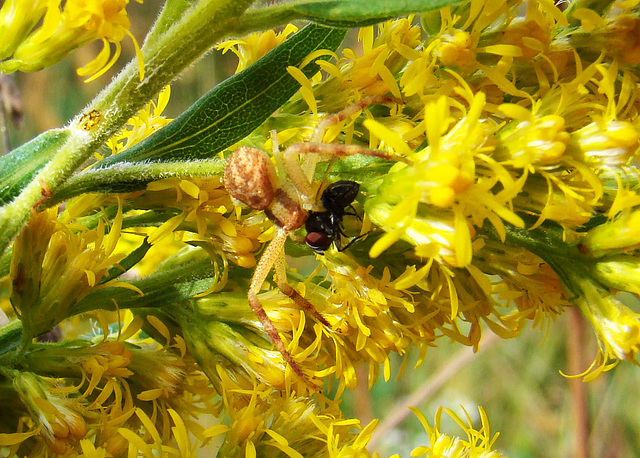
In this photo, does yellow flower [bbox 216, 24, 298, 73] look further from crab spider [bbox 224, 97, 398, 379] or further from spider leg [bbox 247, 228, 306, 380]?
spider leg [bbox 247, 228, 306, 380]

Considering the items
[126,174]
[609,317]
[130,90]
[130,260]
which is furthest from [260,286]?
[609,317]

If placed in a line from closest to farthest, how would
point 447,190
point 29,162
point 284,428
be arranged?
1. point 447,190
2. point 29,162
3. point 284,428

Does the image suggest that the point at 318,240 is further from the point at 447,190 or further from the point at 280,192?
the point at 447,190

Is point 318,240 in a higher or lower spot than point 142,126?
lower

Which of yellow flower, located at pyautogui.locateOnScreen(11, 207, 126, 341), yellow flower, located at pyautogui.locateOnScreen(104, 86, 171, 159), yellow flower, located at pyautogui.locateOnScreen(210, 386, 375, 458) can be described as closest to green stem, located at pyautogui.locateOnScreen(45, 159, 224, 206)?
yellow flower, located at pyautogui.locateOnScreen(11, 207, 126, 341)

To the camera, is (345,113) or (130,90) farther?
(345,113)

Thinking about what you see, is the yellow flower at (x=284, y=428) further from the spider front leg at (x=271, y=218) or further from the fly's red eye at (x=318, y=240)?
the fly's red eye at (x=318, y=240)

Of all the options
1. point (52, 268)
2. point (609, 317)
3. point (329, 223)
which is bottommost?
point (609, 317)

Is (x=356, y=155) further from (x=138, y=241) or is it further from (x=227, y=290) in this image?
(x=138, y=241)
